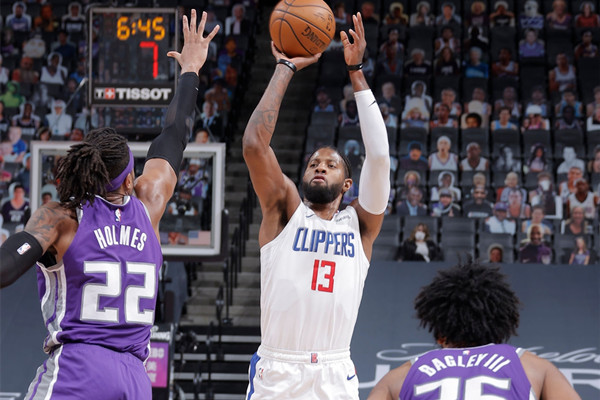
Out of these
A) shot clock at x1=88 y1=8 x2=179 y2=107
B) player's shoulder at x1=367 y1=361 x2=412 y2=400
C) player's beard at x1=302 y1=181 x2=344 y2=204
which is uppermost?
shot clock at x1=88 y1=8 x2=179 y2=107

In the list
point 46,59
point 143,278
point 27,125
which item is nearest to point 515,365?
point 143,278

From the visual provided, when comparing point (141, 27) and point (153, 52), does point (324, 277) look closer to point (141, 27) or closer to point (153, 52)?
point (153, 52)

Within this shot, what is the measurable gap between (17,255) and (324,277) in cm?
163

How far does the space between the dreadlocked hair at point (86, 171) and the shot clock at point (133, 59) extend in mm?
5625

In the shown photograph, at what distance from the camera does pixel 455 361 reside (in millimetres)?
3434

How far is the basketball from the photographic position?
5.04 metres

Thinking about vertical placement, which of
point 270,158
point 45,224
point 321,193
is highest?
point 270,158

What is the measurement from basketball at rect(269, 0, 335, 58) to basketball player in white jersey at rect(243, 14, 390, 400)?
0.20 m

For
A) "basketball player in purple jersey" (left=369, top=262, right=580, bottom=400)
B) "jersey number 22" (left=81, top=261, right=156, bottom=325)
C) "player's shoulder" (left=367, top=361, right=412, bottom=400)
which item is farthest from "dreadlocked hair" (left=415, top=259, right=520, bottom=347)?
"jersey number 22" (left=81, top=261, right=156, bottom=325)

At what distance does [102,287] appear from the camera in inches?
151

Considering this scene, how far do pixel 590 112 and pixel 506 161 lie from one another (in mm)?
1686

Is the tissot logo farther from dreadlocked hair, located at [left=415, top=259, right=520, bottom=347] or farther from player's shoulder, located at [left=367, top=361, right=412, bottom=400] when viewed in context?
player's shoulder, located at [left=367, top=361, right=412, bottom=400]

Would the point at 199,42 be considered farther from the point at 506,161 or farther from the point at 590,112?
the point at 590,112

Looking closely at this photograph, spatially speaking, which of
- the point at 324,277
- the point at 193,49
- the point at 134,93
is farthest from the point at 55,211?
the point at 134,93
